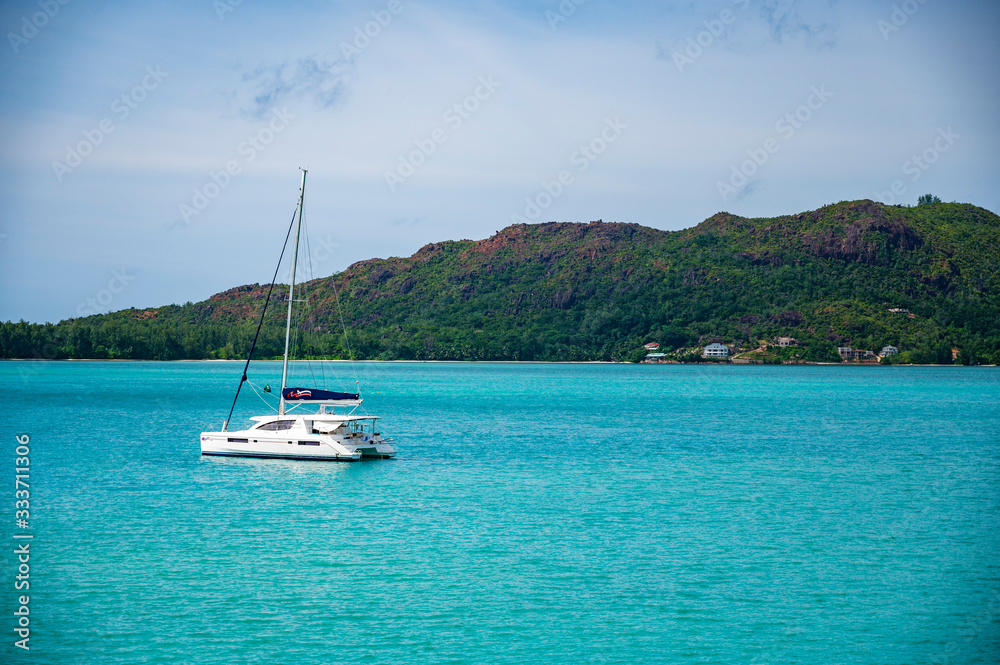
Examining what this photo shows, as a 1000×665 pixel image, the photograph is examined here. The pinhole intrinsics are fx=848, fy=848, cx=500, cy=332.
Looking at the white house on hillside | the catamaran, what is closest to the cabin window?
the catamaran

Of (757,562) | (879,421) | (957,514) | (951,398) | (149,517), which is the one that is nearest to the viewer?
(757,562)

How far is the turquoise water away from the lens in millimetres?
14398

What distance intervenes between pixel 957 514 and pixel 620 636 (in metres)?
15.0

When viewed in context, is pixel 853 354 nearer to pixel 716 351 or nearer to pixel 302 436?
pixel 716 351

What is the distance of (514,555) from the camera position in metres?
19.8

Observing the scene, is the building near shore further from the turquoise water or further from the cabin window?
the cabin window

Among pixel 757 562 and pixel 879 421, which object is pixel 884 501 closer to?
pixel 757 562

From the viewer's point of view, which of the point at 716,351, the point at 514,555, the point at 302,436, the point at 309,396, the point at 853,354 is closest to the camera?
the point at 514,555

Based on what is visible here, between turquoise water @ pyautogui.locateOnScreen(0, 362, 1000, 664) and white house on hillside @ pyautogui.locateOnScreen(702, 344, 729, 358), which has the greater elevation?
white house on hillside @ pyautogui.locateOnScreen(702, 344, 729, 358)

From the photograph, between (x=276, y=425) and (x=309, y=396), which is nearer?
(x=276, y=425)

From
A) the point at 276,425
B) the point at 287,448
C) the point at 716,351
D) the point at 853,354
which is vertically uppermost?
the point at 716,351

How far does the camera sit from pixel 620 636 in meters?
14.7

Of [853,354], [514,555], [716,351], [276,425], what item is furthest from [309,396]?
[716,351]

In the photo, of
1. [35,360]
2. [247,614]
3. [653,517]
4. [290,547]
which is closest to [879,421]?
[653,517]
